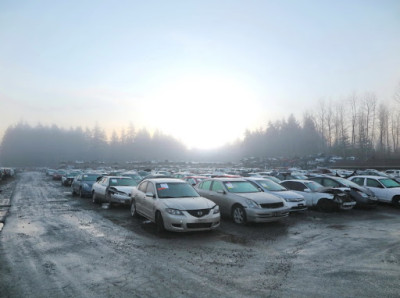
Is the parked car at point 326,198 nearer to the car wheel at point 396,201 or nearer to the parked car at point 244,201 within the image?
the car wheel at point 396,201

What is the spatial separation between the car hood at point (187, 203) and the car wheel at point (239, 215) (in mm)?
1501

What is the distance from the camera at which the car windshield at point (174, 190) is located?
9369mm

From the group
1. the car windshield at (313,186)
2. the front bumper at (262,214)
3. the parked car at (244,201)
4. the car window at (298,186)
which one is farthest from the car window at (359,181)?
the front bumper at (262,214)

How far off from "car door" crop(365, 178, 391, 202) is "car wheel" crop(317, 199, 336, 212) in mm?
3751

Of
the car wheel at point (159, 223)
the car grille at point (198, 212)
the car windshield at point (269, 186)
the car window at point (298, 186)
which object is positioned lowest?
the car wheel at point (159, 223)

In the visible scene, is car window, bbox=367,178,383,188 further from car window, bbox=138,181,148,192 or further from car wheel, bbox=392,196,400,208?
car window, bbox=138,181,148,192

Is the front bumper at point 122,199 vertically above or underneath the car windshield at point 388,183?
underneath

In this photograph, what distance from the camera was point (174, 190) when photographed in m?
9.66

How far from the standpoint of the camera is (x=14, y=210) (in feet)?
41.4

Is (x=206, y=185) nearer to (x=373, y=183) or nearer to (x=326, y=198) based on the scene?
(x=326, y=198)

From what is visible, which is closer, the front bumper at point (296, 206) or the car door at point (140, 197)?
the car door at point (140, 197)

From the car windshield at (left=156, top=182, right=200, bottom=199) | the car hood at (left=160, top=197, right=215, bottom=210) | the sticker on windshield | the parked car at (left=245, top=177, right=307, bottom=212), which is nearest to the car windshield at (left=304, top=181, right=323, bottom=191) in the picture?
the parked car at (left=245, top=177, right=307, bottom=212)

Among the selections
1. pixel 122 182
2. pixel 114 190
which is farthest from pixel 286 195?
pixel 122 182

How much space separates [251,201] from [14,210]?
10028 millimetres
